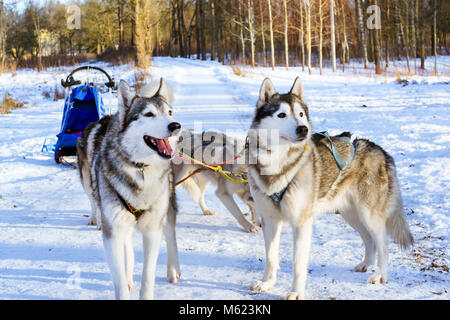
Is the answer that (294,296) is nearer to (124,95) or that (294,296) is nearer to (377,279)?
(377,279)

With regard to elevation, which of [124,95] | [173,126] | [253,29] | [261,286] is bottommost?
[261,286]

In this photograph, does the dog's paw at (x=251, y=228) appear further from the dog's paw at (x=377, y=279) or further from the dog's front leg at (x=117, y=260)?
the dog's front leg at (x=117, y=260)

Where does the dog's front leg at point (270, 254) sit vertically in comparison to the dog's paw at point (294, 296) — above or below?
above

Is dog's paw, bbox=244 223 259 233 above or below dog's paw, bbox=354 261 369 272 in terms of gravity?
above

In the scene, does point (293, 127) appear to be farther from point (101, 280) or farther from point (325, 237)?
point (101, 280)

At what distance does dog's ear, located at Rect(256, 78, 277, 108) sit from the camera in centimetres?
319

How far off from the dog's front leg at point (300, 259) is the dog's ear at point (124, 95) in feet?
4.94

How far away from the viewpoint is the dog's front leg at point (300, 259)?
2.95 metres

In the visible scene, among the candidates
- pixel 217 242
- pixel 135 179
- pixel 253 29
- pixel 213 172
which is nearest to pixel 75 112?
pixel 213 172

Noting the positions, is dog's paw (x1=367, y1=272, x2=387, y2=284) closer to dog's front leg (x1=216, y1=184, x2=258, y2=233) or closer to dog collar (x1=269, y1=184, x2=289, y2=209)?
dog collar (x1=269, y1=184, x2=289, y2=209)

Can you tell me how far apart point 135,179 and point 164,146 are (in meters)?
0.31

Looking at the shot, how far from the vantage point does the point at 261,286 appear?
315 centimetres

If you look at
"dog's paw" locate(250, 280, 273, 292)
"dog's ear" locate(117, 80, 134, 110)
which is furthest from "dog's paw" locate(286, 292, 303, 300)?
"dog's ear" locate(117, 80, 134, 110)

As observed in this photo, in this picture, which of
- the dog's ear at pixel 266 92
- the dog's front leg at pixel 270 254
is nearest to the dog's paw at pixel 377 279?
the dog's front leg at pixel 270 254
